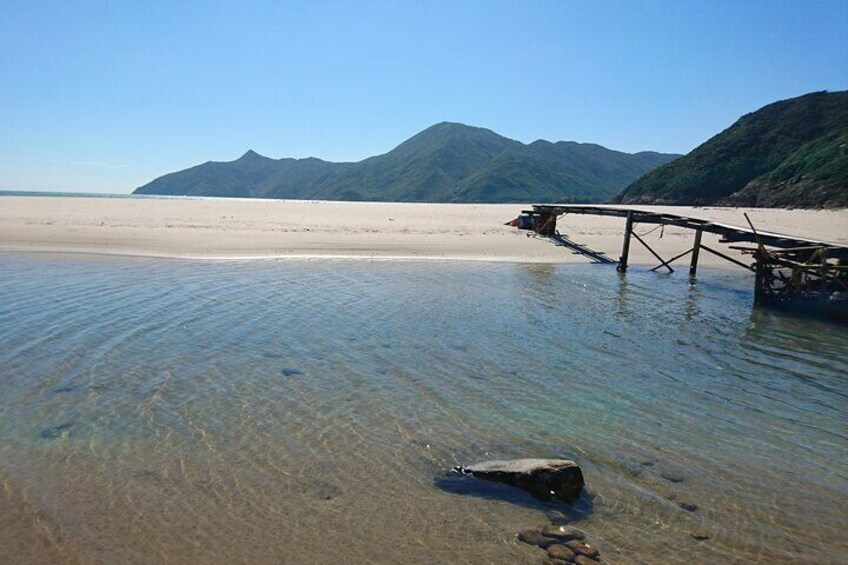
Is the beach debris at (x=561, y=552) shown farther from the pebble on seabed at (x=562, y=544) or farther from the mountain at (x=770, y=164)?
the mountain at (x=770, y=164)

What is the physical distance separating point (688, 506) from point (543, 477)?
1400 mm

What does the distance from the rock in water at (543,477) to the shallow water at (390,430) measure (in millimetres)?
144

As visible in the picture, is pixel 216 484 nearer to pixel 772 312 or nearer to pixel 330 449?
pixel 330 449

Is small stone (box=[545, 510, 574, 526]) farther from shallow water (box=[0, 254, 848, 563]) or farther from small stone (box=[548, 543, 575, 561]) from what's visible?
small stone (box=[548, 543, 575, 561])

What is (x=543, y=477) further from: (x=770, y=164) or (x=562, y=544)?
(x=770, y=164)

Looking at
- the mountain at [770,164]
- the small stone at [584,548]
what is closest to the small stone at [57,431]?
the small stone at [584,548]

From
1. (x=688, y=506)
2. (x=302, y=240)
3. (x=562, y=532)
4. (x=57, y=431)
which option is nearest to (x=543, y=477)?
(x=562, y=532)

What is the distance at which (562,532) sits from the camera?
4.55m

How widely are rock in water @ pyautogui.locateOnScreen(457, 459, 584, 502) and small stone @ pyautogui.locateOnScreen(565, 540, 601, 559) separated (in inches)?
26.4

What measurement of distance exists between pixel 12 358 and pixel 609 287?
54.7ft

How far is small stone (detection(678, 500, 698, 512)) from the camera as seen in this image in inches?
199


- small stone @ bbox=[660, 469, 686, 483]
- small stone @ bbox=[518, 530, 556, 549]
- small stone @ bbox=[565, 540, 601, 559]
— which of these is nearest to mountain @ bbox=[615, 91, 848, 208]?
small stone @ bbox=[660, 469, 686, 483]

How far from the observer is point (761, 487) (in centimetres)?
552

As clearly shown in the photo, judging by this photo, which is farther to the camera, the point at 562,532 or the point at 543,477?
the point at 543,477
